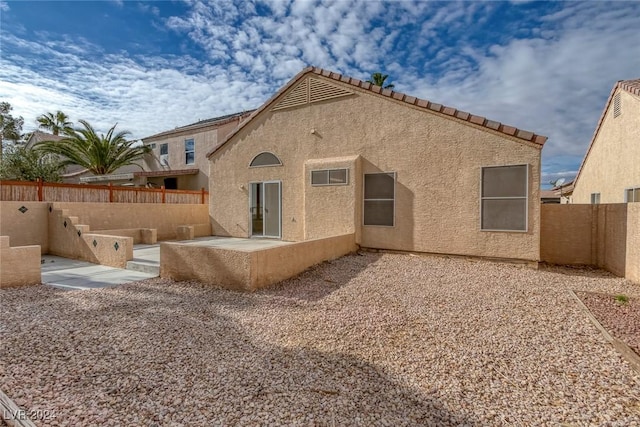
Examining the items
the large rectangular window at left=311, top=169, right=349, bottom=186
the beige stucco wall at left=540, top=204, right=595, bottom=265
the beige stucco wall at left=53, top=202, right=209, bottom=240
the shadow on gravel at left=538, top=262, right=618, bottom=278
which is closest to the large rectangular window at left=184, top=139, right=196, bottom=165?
the beige stucco wall at left=53, top=202, right=209, bottom=240

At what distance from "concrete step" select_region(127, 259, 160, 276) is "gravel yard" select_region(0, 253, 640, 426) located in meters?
1.54

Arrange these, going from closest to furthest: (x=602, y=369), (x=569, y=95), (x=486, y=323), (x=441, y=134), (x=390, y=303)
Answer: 1. (x=602, y=369)
2. (x=486, y=323)
3. (x=390, y=303)
4. (x=441, y=134)
5. (x=569, y=95)

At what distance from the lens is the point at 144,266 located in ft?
30.0

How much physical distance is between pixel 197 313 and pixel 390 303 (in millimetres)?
3945

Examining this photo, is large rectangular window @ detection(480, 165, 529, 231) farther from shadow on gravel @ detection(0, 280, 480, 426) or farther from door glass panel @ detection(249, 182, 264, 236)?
door glass panel @ detection(249, 182, 264, 236)

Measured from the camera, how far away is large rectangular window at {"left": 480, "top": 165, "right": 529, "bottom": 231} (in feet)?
31.3

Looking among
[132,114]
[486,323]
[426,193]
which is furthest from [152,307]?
[132,114]

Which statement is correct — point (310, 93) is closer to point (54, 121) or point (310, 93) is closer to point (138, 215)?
point (138, 215)

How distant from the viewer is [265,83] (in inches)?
658

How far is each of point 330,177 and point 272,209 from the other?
360 centimetres

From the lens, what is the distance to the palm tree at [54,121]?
1556 inches

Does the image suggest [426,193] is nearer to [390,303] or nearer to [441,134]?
[441,134]

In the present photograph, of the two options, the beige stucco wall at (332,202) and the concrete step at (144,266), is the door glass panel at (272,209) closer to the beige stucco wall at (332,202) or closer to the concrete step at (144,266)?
the beige stucco wall at (332,202)

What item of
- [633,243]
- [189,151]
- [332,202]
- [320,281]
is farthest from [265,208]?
[189,151]
